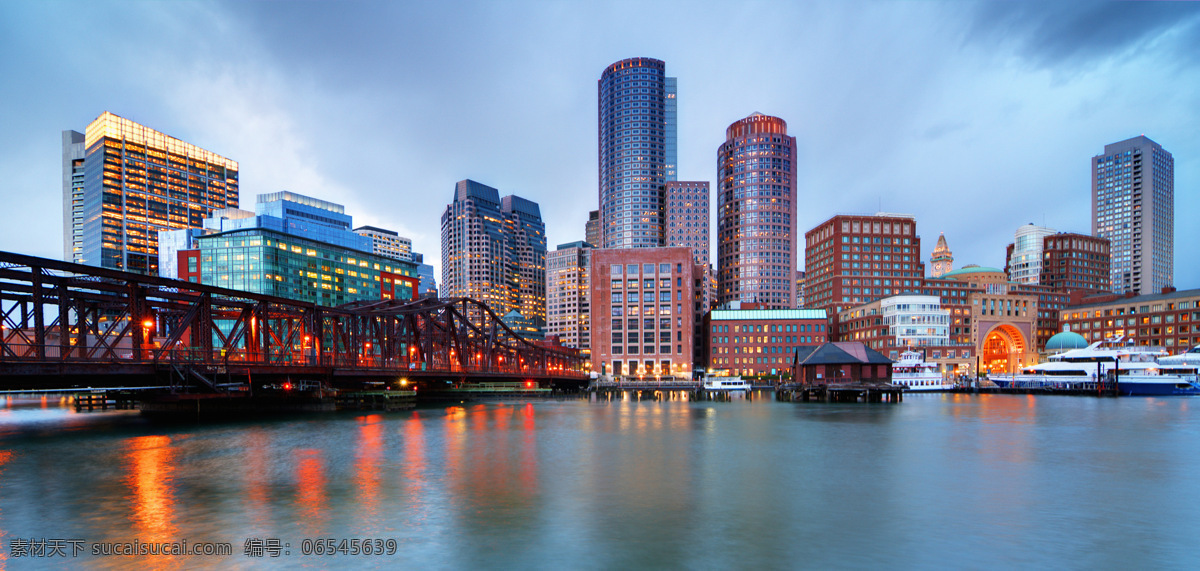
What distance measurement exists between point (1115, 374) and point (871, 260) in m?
80.5

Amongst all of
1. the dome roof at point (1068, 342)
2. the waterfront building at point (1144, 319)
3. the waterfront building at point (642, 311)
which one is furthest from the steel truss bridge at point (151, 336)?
the waterfront building at point (1144, 319)

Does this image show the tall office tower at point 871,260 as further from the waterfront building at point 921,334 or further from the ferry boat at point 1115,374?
the ferry boat at point 1115,374

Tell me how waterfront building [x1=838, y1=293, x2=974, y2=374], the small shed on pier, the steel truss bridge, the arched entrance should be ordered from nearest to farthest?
the steel truss bridge → the small shed on pier → waterfront building [x1=838, y1=293, x2=974, y2=374] → the arched entrance

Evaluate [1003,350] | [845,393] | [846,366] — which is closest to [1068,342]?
[1003,350]

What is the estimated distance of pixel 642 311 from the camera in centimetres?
16450

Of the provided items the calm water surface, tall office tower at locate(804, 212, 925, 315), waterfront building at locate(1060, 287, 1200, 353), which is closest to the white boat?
the calm water surface

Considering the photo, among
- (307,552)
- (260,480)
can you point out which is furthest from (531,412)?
(307,552)

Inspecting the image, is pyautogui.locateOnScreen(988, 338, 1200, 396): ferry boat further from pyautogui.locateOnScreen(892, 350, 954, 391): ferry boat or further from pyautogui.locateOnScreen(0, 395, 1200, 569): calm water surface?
pyautogui.locateOnScreen(0, 395, 1200, 569): calm water surface

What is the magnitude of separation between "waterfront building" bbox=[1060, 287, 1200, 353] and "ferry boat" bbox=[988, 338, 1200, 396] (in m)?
19.7

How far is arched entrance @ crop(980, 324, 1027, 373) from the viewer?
160 metres

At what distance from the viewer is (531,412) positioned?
80250 millimetres

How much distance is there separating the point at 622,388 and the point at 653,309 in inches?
1367

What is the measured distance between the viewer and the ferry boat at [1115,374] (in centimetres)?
11281

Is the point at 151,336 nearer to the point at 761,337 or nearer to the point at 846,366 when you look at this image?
the point at 846,366
